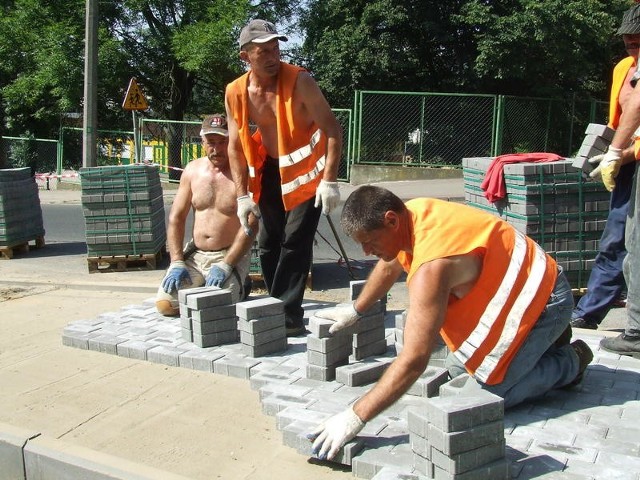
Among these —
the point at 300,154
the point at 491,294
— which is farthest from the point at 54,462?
the point at 300,154

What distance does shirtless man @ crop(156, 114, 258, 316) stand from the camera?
5.43 metres

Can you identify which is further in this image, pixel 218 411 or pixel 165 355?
pixel 165 355

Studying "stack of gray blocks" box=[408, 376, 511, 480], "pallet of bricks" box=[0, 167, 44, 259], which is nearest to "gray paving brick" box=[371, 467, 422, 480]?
"stack of gray blocks" box=[408, 376, 511, 480]

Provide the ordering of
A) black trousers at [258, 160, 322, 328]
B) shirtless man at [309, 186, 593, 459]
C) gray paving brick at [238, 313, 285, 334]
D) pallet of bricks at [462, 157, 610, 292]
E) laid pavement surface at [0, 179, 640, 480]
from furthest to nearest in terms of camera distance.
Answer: pallet of bricks at [462, 157, 610, 292]
black trousers at [258, 160, 322, 328]
gray paving brick at [238, 313, 285, 334]
laid pavement surface at [0, 179, 640, 480]
shirtless man at [309, 186, 593, 459]

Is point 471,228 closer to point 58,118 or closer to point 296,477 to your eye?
point 296,477

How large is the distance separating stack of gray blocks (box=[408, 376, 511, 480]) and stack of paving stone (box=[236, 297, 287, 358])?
5.65 ft

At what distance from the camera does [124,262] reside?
26.9 feet

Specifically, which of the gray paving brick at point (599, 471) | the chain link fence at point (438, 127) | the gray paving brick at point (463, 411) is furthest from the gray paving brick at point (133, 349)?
the chain link fence at point (438, 127)

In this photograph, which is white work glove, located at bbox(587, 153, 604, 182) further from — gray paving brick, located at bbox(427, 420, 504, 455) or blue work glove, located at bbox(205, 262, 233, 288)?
blue work glove, located at bbox(205, 262, 233, 288)

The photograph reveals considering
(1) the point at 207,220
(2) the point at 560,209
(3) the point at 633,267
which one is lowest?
(3) the point at 633,267

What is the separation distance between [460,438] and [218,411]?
1.54 meters

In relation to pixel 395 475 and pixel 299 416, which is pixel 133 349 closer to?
pixel 299 416

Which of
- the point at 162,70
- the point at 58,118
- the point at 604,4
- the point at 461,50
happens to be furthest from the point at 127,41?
the point at 604,4

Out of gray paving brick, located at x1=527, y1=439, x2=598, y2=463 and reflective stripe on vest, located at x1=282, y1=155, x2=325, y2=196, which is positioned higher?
reflective stripe on vest, located at x1=282, y1=155, x2=325, y2=196
